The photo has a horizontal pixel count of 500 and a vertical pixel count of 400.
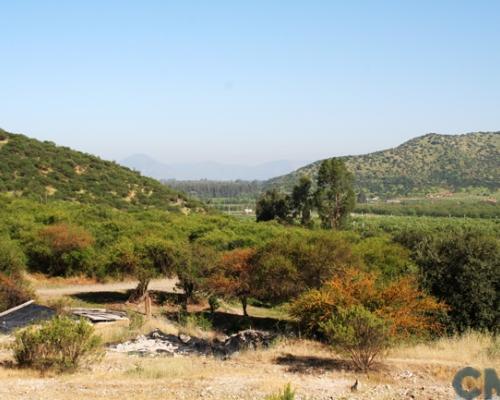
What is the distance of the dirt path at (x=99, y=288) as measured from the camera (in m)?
29.3

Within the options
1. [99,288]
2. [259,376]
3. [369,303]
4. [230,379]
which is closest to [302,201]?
[99,288]

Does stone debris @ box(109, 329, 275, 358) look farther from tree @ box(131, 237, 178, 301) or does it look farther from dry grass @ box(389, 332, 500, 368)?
tree @ box(131, 237, 178, 301)

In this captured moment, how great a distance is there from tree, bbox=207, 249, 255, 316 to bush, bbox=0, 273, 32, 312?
8073 millimetres

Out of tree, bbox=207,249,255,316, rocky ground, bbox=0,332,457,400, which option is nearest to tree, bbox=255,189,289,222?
tree, bbox=207,249,255,316

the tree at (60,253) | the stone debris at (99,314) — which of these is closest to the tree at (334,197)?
the tree at (60,253)

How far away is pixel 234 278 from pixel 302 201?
1322 inches

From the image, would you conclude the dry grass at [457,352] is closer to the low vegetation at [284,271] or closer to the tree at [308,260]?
the low vegetation at [284,271]

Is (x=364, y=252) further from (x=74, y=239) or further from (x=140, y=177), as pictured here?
(x=140, y=177)

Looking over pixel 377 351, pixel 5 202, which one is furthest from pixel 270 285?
pixel 5 202

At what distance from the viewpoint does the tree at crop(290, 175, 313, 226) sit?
5578cm

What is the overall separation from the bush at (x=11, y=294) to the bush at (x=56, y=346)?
8.92 meters

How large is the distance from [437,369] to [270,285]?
10602mm

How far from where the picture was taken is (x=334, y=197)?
4853cm

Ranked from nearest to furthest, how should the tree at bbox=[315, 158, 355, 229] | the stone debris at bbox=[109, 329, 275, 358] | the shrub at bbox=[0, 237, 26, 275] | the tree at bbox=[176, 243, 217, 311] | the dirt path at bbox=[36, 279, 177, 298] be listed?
the stone debris at bbox=[109, 329, 275, 358] → the shrub at bbox=[0, 237, 26, 275] → the tree at bbox=[176, 243, 217, 311] → the dirt path at bbox=[36, 279, 177, 298] → the tree at bbox=[315, 158, 355, 229]
